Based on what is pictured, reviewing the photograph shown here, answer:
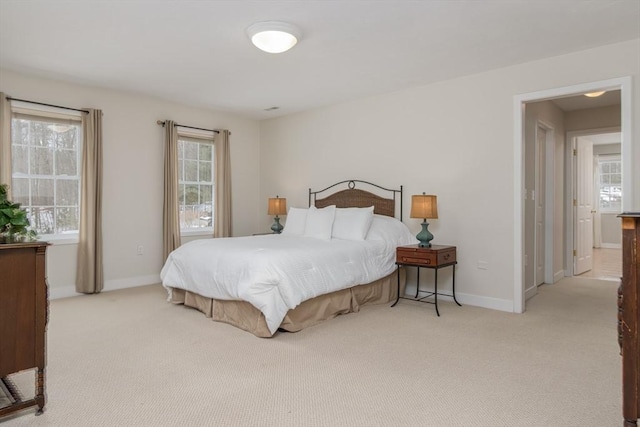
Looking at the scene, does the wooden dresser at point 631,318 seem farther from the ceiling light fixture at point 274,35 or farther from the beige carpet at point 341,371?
the ceiling light fixture at point 274,35

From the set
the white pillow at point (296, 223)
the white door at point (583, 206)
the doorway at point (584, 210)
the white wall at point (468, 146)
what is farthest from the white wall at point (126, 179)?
the white door at point (583, 206)

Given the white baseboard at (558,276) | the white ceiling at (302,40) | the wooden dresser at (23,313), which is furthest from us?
the white baseboard at (558,276)

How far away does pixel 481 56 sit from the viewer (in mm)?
3932

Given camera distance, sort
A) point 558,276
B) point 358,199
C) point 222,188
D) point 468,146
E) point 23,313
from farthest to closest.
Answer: point 222,188 → point 558,276 → point 358,199 → point 468,146 → point 23,313

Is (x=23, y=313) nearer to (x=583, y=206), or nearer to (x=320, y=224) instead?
(x=320, y=224)

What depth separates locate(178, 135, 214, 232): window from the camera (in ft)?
19.7

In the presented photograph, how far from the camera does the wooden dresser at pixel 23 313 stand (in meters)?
2.00

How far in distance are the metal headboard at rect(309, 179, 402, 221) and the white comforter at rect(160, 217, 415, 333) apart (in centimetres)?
60

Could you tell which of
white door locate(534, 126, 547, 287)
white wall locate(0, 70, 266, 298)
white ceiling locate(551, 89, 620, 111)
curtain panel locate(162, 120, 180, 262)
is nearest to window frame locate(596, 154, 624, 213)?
white ceiling locate(551, 89, 620, 111)

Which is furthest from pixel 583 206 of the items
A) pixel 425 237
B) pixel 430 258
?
pixel 430 258

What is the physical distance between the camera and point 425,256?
417cm

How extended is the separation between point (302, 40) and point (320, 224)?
2039 mm

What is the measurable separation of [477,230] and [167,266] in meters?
3.37

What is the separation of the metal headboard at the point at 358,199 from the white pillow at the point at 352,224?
426mm
